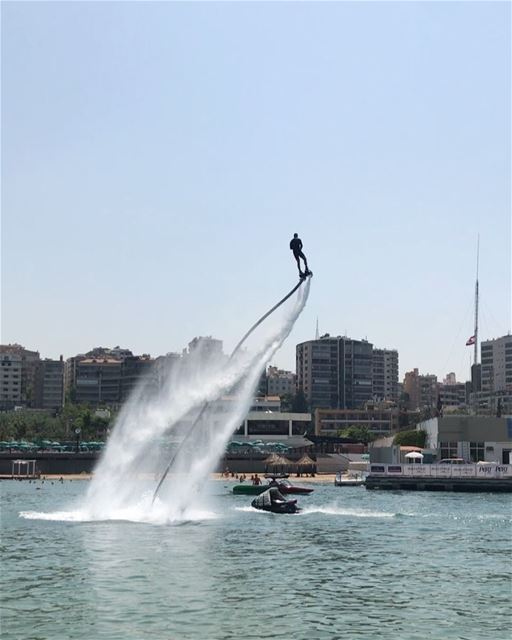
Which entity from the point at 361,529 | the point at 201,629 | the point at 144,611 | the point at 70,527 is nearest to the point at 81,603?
the point at 144,611

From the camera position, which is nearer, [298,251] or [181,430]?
[298,251]

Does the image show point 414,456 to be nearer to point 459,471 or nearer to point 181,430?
point 459,471

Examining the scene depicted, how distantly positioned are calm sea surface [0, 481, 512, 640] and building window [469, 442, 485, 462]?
229 ft

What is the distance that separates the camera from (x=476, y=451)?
455 feet

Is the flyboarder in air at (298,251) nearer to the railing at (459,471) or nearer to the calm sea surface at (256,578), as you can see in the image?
the calm sea surface at (256,578)

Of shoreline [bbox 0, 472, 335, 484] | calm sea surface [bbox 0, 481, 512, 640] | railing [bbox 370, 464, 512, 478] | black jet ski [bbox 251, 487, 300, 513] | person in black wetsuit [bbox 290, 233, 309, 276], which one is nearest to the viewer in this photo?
calm sea surface [bbox 0, 481, 512, 640]

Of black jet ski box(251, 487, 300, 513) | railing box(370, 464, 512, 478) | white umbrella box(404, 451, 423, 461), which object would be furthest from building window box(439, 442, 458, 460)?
black jet ski box(251, 487, 300, 513)

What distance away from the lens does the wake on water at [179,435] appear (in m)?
62.2

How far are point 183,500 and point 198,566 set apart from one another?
26924 mm

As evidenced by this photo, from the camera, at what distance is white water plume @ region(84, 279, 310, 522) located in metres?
62.0

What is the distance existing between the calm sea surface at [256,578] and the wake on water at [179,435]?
11.8ft

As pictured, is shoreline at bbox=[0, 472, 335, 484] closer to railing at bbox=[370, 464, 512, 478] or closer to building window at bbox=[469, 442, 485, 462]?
building window at bbox=[469, 442, 485, 462]

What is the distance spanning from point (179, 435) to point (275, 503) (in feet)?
32.8

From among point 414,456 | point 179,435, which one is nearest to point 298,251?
point 179,435
